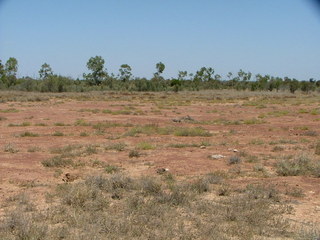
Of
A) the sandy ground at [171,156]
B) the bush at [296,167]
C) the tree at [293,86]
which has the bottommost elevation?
the sandy ground at [171,156]

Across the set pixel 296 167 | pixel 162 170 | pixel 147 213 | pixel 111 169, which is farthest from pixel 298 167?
pixel 147 213

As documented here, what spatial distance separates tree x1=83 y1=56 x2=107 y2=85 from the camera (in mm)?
98312

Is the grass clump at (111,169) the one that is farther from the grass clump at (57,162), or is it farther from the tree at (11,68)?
the tree at (11,68)

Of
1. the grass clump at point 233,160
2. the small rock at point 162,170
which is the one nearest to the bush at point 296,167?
the grass clump at point 233,160

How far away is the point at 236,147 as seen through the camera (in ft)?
49.1

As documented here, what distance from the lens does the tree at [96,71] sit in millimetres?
98312

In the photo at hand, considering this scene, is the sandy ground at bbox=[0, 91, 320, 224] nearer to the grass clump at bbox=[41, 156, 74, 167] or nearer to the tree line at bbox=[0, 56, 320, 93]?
the grass clump at bbox=[41, 156, 74, 167]

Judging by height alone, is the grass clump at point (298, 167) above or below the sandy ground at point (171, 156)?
above

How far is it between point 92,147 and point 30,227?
28.4 ft

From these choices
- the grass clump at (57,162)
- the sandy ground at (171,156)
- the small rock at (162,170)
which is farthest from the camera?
the grass clump at (57,162)

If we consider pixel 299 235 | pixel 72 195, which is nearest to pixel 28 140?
pixel 72 195

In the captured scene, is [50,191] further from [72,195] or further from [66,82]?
[66,82]

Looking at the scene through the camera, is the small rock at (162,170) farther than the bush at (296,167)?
Yes

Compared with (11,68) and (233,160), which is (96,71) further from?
(233,160)
